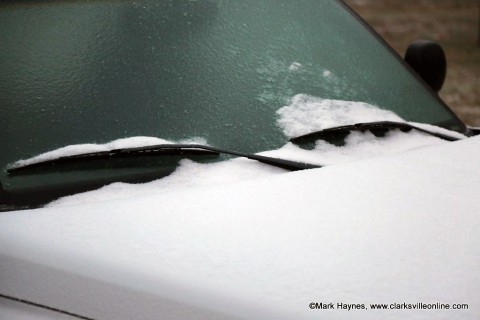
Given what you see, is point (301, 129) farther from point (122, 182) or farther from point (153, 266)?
point (153, 266)

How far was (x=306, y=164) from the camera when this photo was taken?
→ 2.08 metres

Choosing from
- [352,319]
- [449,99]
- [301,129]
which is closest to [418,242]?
[352,319]

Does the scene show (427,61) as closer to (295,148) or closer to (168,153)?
(295,148)

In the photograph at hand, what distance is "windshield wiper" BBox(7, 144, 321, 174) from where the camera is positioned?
1.95 metres

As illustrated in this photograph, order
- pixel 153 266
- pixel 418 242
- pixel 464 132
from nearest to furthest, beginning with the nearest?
pixel 153 266
pixel 418 242
pixel 464 132

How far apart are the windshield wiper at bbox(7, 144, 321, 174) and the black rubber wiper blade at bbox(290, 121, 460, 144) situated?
143 millimetres

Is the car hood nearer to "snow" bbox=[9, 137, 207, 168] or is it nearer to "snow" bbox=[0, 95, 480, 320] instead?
"snow" bbox=[0, 95, 480, 320]

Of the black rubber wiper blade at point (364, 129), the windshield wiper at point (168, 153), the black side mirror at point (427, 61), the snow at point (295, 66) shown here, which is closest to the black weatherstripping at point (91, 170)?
the windshield wiper at point (168, 153)

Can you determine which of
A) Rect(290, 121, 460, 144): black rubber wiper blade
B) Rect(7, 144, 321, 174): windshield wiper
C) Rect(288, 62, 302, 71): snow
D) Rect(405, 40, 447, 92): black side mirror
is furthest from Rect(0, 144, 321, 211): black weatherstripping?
Rect(405, 40, 447, 92): black side mirror

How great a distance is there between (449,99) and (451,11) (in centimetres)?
1016

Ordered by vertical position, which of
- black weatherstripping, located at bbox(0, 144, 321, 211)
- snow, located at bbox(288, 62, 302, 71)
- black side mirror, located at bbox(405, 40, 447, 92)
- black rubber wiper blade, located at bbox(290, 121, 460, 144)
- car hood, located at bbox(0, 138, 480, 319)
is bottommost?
car hood, located at bbox(0, 138, 480, 319)

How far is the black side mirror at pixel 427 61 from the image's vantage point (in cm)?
299

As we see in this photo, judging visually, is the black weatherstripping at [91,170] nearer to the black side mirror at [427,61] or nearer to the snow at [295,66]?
the snow at [295,66]

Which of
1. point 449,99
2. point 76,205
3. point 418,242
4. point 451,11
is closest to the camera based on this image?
point 418,242
